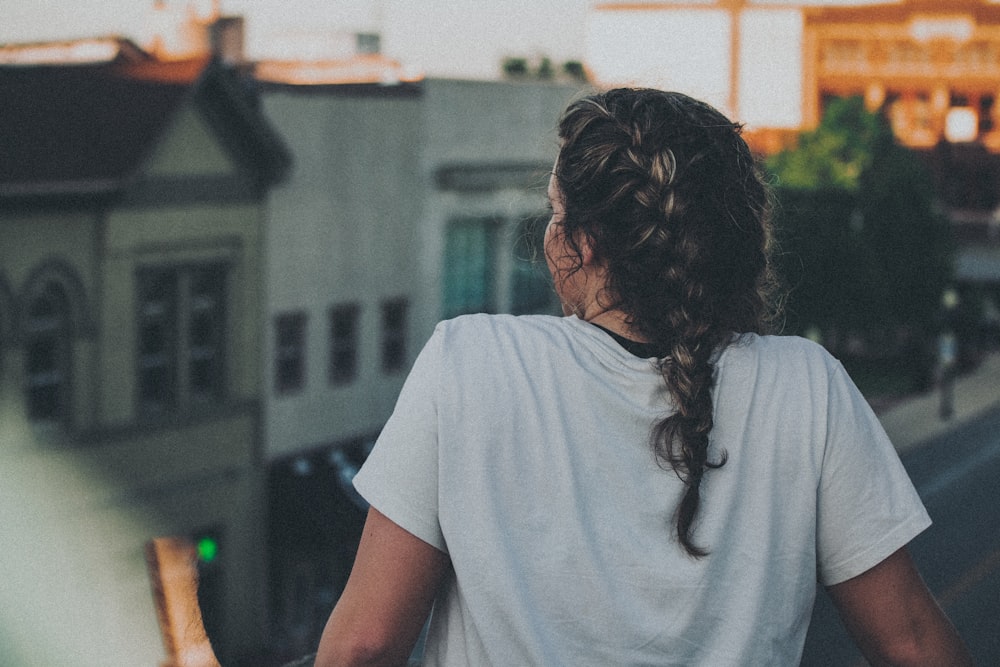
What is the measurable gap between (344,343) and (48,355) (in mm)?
6803

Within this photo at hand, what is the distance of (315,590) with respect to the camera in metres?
25.6

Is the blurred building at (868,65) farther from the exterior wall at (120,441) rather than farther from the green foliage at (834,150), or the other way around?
the exterior wall at (120,441)

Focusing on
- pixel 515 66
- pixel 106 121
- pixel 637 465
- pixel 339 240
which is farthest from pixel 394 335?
pixel 515 66

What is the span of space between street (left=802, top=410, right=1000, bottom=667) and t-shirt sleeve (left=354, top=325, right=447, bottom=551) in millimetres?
3025

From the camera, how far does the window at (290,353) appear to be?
25219 millimetres

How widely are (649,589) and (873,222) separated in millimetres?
38583

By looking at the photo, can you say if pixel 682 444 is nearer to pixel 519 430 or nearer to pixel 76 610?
pixel 519 430

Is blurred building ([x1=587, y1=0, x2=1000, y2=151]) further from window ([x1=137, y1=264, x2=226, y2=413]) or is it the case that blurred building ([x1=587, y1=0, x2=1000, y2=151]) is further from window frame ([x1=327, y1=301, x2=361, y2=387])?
window ([x1=137, y1=264, x2=226, y2=413])

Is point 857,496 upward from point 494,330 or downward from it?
downward

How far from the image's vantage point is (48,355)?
20938 mm

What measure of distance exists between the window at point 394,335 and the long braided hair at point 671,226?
25678 millimetres

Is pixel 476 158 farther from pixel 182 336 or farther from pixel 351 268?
pixel 182 336

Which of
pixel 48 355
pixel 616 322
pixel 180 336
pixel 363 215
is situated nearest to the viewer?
pixel 616 322

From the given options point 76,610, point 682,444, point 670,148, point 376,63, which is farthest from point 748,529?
point 376,63
